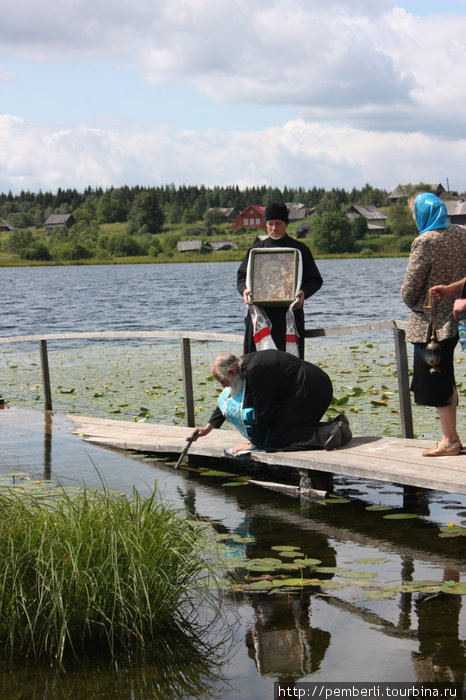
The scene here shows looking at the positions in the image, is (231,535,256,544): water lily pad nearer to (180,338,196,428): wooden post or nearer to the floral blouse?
Answer: the floral blouse

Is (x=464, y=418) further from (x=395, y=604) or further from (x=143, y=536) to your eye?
(x=143, y=536)

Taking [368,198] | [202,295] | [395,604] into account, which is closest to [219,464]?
[395,604]

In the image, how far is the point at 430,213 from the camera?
18.1ft

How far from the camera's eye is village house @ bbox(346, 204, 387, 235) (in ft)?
466

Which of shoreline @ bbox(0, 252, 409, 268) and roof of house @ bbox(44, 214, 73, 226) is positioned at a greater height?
roof of house @ bbox(44, 214, 73, 226)

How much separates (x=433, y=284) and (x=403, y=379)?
148 centimetres

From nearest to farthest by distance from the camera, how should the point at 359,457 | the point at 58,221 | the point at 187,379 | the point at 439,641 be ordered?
the point at 439,641, the point at 359,457, the point at 187,379, the point at 58,221

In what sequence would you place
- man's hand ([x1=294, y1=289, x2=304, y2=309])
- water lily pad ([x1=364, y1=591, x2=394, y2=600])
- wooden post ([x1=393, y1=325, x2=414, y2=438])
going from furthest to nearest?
man's hand ([x1=294, y1=289, x2=304, y2=309]), wooden post ([x1=393, y1=325, x2=414, y2=438]), water lily pad ([x1=364, y1=591, x2=394, y2=600])

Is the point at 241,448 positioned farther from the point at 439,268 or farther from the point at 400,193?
the point at 400,193

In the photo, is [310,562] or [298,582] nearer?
[298,582]

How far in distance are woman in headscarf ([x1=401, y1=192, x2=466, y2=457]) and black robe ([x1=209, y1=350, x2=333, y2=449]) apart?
0.82m

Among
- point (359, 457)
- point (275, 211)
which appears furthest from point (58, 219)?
point (359, 457)

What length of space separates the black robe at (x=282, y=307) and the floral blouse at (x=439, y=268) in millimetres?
1435

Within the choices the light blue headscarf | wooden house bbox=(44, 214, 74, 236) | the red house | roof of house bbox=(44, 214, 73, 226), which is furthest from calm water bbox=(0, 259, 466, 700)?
roof of house bbox=(44, 214, 73, 226)
